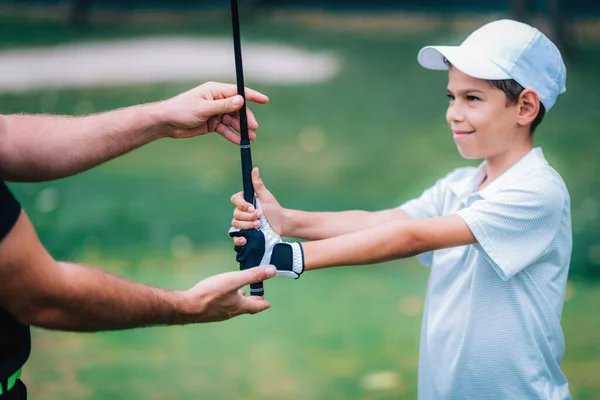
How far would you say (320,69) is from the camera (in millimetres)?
7633

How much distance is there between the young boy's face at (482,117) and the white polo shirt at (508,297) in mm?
86

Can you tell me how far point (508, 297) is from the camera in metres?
2.40

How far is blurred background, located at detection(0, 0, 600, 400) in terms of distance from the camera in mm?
3979

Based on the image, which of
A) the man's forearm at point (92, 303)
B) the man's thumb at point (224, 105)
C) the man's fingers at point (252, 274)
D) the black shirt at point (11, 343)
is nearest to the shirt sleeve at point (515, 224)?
the man's fingers at point (252, 274)

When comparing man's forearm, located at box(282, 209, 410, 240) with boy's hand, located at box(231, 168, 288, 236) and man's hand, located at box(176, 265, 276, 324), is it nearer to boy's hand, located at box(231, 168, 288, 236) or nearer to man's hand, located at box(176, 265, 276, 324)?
boy's hand, located at box(231, 168, 288, 236)

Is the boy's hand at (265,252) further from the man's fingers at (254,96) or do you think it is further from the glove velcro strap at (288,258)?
the man's fingers at (254,96)

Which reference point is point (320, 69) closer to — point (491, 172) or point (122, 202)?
point (122, 202)

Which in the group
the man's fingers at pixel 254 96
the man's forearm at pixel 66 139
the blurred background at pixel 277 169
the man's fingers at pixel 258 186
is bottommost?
the blurred background at pixel 277 169

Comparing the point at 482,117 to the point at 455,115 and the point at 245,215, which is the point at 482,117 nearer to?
the point at 455,115

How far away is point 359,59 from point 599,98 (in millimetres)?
1947

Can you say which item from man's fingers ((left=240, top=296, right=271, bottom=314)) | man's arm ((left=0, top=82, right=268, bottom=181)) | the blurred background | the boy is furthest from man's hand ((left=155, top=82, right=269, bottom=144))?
the blurred background

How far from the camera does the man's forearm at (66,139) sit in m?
2.44

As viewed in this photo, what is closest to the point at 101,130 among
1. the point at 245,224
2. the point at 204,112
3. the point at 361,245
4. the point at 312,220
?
the point at 204,112

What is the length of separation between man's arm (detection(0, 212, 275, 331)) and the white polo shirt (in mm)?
538
